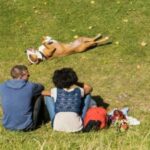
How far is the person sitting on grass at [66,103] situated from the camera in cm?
1010

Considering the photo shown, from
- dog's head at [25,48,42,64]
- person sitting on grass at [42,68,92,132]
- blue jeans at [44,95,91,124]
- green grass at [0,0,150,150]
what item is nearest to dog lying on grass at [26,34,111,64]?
dog's head at [25,48,42,64]

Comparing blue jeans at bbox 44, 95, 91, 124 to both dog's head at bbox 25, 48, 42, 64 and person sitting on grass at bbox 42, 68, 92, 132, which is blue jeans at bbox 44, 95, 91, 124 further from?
dog's head at bbox 25, 48, 42, 64

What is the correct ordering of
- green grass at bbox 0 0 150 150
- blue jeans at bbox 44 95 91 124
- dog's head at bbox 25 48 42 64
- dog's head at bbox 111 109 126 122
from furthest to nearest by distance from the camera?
dog's head at bbox 25 48 42 64 → green grass at bbox 0 0 150 150 → dog's head at bbox 111 109 126 122 → blue jeans at bbox 44 95 91 124

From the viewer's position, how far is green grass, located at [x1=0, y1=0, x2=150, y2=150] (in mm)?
11090

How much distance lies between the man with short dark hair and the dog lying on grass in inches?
127

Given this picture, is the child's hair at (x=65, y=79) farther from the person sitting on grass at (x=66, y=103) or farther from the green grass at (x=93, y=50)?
the green grass at (x=93, y=50)

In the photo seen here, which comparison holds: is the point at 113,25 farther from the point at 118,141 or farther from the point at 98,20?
the point at 118,141

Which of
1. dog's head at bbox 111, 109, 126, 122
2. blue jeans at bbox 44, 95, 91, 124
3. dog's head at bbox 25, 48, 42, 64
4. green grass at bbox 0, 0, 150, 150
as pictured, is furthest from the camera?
dog's head at bbox 25, 48, 42, 64

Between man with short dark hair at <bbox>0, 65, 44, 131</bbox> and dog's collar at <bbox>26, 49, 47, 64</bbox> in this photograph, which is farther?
dog's collar at <bbox>26, 49, 47, 64</bbox>

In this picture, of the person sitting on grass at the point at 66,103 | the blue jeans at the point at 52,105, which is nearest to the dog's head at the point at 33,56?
the blue jeans at the point at 52,105

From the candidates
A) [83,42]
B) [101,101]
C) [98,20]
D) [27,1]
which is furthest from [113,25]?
[101,101]

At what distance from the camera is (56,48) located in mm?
13719

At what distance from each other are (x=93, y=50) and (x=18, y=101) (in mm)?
4383

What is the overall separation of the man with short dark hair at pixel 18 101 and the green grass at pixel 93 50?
214mm
